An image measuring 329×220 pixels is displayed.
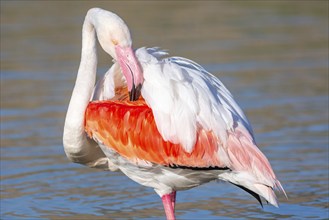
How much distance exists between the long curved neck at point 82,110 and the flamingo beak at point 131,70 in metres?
0.43

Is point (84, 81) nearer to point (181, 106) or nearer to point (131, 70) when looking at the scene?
point (131, 70)

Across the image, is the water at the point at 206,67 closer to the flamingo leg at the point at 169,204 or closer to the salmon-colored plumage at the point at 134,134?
the flamingo leg at the point at 169,204

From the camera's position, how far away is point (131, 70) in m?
6.65

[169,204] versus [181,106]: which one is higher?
[181,106]

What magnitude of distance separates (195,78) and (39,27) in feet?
32.5

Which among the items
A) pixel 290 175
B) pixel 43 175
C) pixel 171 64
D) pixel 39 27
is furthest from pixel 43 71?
pixel 171 64

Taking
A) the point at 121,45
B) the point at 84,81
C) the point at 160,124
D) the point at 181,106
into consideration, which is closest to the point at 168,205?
the point at 160,124

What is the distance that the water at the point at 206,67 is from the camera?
842 centimetres

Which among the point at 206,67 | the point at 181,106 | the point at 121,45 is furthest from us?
the point at 206,67

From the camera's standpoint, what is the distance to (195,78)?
6820 mm

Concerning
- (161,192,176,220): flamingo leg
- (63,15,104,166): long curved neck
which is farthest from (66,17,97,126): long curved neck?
(161,192,176,220): flamingo leg

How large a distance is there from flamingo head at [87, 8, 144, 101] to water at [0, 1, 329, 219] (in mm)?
1791

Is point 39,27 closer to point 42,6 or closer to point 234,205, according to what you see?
point 42,6

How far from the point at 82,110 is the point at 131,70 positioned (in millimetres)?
536
